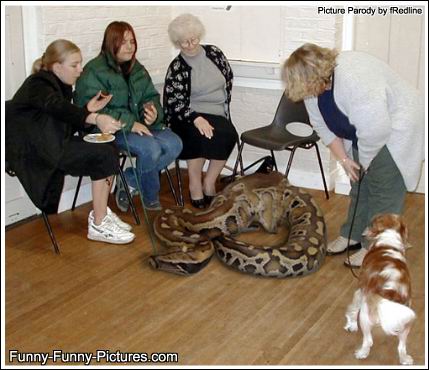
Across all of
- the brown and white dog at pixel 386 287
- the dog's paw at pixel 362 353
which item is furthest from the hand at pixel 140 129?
the dog's paw at pixel 362 353

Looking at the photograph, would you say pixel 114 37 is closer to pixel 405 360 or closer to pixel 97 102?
pixel 97 102

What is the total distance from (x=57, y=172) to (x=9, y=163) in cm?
28

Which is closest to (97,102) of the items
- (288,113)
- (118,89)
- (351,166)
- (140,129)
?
(118,89)

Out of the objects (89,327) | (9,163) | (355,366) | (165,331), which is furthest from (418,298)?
(9,163)

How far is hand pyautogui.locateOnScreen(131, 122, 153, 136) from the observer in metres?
4.36

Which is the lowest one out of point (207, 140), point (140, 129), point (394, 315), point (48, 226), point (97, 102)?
point (48, 226)

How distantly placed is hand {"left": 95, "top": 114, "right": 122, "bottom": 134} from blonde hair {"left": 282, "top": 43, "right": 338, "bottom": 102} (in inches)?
50.6

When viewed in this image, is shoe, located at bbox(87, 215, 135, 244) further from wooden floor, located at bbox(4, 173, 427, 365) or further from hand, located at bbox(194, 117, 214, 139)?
hand, located at bbox(194, 117, 214, 139)

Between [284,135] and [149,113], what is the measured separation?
96 cm

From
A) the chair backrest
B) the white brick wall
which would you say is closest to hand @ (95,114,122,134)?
the chair backrest

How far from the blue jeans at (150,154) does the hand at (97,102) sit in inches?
11.1

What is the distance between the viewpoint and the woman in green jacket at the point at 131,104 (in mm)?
4238

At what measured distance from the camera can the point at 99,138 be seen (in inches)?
159

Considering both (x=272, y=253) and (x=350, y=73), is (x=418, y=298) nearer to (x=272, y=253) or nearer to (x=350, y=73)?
(x=272, y=253)
